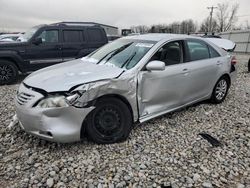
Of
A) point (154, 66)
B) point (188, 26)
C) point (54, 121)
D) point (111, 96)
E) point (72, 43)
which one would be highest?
point (188, 26)

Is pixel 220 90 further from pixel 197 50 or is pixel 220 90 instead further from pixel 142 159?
pixel 142 159

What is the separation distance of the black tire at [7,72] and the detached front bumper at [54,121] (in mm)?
5044

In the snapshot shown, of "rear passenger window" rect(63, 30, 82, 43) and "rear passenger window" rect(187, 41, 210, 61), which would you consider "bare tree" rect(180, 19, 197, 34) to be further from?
"rear passenger window" rect(187, 41, 210, 61)

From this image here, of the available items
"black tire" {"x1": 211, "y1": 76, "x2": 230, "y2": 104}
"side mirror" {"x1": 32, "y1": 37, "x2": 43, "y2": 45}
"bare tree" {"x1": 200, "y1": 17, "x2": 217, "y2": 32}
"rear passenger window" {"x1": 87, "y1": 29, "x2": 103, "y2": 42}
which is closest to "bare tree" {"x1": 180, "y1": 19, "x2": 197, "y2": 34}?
"bare tree" {"x1": 200, "y1": 17, "x2": 217, "y2": 32}

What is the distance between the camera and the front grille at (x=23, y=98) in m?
3.28

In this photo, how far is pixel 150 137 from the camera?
3.86 m

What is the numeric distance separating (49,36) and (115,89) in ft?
18.9

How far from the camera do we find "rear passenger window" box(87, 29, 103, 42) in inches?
356

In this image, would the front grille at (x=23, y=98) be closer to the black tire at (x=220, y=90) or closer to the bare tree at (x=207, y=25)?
the black tire at (x=220, y=90)

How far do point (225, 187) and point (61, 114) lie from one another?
2.09 metres

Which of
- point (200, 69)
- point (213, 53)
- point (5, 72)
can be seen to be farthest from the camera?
point (5, 72)

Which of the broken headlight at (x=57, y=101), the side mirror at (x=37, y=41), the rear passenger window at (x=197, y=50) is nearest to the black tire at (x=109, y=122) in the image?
the broken headlight at (x=57, y=101)

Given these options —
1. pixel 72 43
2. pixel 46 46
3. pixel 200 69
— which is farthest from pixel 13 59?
pixel 200 69

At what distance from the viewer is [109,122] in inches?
139
